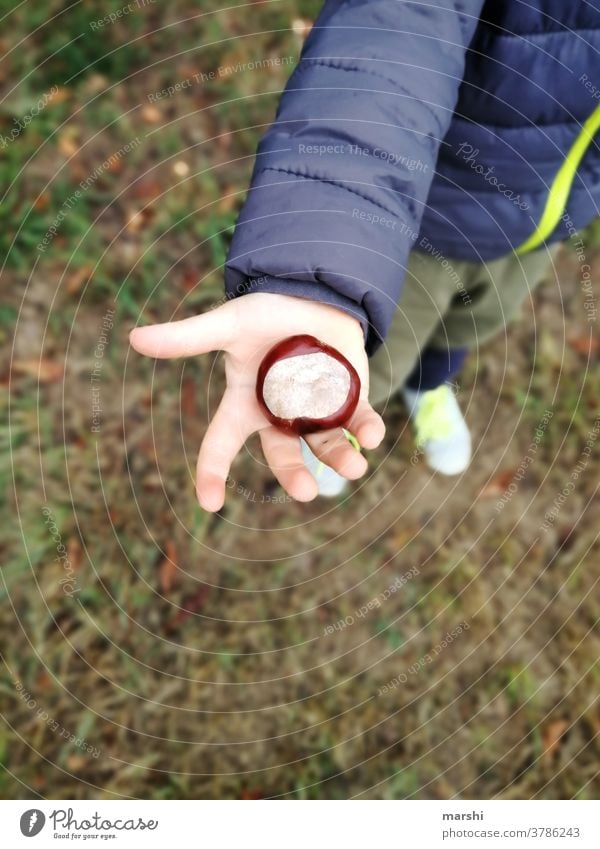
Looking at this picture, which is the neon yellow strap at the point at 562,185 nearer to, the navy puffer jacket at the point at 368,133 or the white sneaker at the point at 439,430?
the navy puffer jacket at the point at 368,133

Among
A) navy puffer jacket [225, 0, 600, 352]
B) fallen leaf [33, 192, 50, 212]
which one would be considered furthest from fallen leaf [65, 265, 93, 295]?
navy puffer jacket [225, 0, 600, 352]

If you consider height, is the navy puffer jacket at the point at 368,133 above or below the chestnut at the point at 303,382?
above

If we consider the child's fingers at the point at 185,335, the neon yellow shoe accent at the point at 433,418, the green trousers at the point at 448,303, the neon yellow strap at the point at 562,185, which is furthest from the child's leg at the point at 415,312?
the child's fingers at the point at 185,335

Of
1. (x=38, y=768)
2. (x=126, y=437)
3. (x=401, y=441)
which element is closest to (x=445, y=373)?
(x=401, y=441)

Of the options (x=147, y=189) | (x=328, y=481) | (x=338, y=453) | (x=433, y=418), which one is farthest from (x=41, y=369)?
(x=338, y=453)

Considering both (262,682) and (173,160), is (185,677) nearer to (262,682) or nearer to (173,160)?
(262,682)

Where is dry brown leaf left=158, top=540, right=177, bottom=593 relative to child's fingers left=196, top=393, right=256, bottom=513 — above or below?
above

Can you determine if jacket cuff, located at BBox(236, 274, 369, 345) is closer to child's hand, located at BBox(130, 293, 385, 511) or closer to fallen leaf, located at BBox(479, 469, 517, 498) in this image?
child's hand, located at BBox(130, 293, 385, 511)
